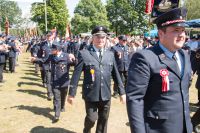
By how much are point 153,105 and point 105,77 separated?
292cm

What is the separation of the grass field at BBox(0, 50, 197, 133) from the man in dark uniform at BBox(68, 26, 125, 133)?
1750 mm

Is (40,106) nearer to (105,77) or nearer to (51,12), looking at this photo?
(105,77)

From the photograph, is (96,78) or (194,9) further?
(194,9)

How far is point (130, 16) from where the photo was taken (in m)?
72.4

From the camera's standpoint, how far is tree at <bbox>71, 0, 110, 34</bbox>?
81625 mm

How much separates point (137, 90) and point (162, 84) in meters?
0.24

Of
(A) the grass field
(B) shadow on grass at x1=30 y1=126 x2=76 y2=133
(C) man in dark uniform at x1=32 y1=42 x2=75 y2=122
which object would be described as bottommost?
(B) shadow on grass at x1=30 y1=126 x2=76 y2=133

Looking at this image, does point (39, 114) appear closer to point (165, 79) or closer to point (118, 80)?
point (118, 80)

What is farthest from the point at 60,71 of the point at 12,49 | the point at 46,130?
the point at 12,49

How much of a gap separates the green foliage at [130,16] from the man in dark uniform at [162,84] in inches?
2730

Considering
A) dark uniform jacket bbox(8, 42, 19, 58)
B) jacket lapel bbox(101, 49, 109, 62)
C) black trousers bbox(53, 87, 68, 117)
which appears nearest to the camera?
jacket lapel bbox(101, 49, 109, 62)

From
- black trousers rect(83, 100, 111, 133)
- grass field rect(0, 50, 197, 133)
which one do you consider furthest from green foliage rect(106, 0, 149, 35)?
black trousers rect(83, 100, 111, 133)

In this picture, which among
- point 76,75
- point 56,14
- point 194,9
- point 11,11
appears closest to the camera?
point 76,75

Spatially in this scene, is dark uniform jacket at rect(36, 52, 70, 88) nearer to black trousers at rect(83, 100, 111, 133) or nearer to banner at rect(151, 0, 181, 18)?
black trousers at rect(83, 100, 111, 133)
